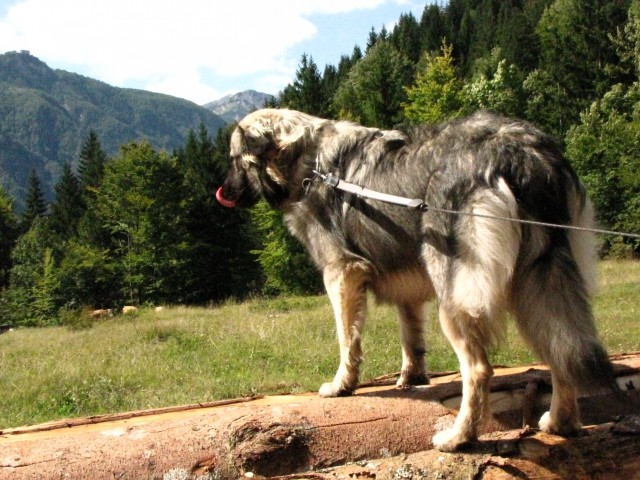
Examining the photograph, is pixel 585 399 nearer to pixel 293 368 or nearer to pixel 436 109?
pixel 293 368

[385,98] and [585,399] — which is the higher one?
[385,98]

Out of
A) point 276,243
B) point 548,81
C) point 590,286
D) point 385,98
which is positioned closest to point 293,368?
point 590,286

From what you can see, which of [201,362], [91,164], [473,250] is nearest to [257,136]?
[473,250]

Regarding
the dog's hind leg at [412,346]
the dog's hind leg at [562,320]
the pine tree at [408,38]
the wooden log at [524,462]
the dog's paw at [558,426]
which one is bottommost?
the wooden log at [524,462]

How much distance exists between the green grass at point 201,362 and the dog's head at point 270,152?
7.34 feet

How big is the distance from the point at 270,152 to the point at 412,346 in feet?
6.60

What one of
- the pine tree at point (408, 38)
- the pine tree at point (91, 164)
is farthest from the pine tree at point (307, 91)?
the pine tree at point (408, 38)

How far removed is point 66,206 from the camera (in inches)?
2411

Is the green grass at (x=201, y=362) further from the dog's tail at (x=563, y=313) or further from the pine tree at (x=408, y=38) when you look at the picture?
the pine tree at (x=408, y=38)

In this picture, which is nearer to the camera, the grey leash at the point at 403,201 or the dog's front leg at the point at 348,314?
the grey leash at the point at 403,201

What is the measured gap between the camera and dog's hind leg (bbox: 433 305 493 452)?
378cm

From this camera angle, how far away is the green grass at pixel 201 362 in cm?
739

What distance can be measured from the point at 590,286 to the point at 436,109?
43.3m

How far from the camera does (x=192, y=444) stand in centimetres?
359
